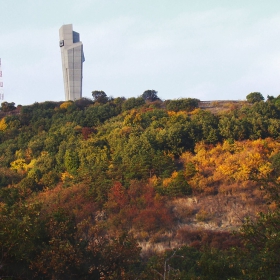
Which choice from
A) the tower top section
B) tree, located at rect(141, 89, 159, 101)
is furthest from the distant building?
tree, located at rect(141, 89, 159, 101)

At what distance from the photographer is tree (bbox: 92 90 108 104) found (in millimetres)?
38022

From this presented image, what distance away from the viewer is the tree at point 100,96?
3802 centimetres

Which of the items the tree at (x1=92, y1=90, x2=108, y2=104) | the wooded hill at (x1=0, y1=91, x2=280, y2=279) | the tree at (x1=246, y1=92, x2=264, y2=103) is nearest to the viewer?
the wooded hill at (x1=0, y1=91, x2=280, y2=279)

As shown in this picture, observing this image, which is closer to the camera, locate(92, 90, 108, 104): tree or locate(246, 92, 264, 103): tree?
locate(246, 92, 264, 103): tree

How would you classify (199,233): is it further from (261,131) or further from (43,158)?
(43,158)

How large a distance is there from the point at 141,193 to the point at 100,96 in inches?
788

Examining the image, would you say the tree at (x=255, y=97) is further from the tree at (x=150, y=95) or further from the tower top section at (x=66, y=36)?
the tower top section at (x=66, y=36)

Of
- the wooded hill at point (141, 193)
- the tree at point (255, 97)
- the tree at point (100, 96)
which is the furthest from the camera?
the tree at point (100, 96)

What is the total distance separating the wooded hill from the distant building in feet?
21.4

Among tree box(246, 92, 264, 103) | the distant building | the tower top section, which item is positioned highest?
the tower top section

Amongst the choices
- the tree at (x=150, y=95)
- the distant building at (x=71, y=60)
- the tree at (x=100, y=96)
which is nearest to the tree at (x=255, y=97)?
the tree at (x=150, y=95)

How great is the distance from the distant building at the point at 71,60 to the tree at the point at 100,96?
1673 mm

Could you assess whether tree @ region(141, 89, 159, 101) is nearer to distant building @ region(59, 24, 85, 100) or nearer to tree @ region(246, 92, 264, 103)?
distant building @ region(59, 24, 85, 100)

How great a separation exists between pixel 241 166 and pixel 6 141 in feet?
59.0
